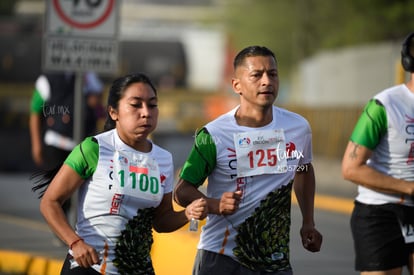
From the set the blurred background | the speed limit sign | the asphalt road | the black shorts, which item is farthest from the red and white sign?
the blurred background

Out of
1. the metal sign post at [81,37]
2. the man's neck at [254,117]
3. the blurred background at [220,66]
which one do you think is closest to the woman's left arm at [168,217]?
the man's neck at [254,117]

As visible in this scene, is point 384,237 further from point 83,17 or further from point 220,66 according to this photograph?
point 220,66

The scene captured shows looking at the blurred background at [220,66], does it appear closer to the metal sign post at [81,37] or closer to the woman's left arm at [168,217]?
the metal sign post at [81,37]

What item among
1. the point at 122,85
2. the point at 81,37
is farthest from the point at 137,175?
the point at 81,37

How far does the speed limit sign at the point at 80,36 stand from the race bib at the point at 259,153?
499 cm

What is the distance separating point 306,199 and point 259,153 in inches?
17.7

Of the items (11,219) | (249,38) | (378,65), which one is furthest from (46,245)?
(249,38)

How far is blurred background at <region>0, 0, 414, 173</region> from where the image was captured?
31.6 metres

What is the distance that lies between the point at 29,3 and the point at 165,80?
24.3 feet

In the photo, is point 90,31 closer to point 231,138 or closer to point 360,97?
point 231,138

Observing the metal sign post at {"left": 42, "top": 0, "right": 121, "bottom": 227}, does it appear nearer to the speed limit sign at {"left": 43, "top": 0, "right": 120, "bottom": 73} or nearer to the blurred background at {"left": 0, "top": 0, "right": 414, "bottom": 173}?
the speed limit sign at {"left": 43, "top": 0, "right": 120, "bottom": 73}

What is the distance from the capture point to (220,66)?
179 feet

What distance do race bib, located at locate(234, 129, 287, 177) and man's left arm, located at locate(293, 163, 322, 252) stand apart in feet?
0.81

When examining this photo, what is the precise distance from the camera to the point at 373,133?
703 centimetres
